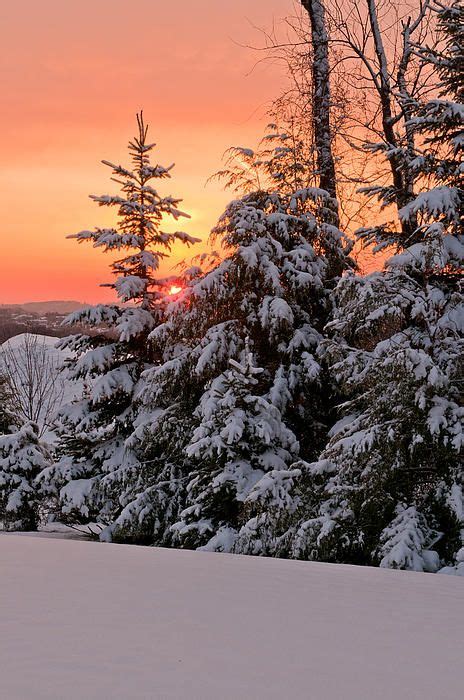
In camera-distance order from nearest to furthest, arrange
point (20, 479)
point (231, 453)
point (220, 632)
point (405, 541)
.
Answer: point (220, 632) → point (405, 541) → point (231, 453) → point (20, 479)

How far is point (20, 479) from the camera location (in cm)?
1423

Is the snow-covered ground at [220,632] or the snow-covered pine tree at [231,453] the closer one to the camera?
the snow-covered ground at [220,632]

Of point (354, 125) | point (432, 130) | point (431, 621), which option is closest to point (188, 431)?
point (432, 130)

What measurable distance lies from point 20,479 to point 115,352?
332 cm

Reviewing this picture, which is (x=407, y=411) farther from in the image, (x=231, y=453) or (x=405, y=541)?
(x=231, y=453)

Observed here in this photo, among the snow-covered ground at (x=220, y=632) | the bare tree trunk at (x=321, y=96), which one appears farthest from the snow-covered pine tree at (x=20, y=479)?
the snow-covered ground at (x=220, y=632)

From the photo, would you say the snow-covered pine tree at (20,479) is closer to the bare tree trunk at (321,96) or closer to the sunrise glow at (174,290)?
the sunrise glow at (174,290)

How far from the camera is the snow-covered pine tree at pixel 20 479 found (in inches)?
559

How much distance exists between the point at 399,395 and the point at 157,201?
8.24 metres

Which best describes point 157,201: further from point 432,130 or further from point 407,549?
point 407,549

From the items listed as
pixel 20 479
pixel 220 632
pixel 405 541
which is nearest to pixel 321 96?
pixel 405 541

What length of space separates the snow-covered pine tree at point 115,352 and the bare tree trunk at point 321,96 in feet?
9.65

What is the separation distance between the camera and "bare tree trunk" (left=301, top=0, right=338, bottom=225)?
13250mm

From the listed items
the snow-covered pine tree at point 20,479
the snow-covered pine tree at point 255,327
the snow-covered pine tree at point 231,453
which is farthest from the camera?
the snow-covered pine tree at point 20,479
